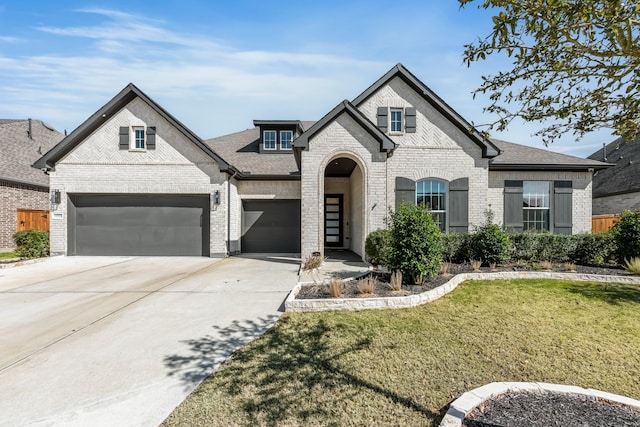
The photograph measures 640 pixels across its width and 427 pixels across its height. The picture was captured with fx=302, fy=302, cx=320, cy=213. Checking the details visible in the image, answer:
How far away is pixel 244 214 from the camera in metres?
14.4

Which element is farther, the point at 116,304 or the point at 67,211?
the point at 67,211

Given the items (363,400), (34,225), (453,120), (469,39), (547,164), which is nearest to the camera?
(363,400)

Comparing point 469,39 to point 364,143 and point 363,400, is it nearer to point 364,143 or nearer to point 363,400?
point 363,400

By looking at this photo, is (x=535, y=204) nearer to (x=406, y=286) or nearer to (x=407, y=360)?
(x=406, y=286)

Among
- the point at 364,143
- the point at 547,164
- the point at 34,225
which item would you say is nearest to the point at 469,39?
the point at 364,143

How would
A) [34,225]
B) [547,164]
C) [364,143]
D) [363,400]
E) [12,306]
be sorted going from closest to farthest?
[363,400] → [12,306] → [364,143] → [547,164] → [34,225]

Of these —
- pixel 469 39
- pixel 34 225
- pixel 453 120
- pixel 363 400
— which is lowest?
pixel 363 400

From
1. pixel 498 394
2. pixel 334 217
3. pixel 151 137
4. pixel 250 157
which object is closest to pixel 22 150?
pixel 151 137

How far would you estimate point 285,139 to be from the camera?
16.4m

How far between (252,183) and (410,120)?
7473mm

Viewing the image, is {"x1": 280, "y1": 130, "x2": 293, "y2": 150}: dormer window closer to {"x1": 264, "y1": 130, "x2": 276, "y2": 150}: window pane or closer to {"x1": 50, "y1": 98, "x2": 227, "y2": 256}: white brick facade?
{"x1": 264, "y1": 130, "x2": 276, "y2": 150}: window pane

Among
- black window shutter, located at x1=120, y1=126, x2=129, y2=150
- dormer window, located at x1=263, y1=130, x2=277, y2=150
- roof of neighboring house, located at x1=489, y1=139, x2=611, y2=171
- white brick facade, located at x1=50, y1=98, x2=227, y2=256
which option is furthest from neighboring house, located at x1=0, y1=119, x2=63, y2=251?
roof of neighboring house, located at x1=489, y1=139, x2=611, y2=171

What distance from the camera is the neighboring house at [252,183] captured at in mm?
11688

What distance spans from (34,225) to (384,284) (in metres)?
19.5
